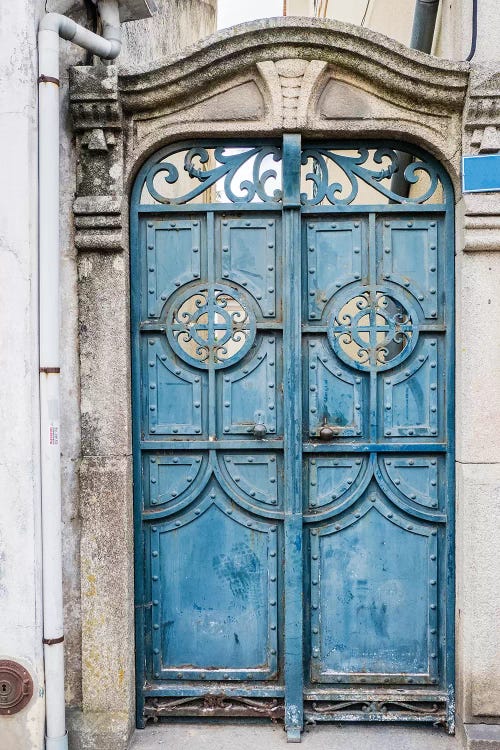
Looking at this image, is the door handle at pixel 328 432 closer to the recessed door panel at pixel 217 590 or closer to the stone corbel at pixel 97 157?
the recessed door panel at pixel 217 590

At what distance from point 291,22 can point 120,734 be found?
373cm

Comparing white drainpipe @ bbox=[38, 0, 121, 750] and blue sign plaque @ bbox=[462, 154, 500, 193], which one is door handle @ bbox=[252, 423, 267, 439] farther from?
blue sign plaque @ bbox=[462, 154, 500, 193]

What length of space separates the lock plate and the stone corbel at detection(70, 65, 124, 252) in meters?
2.12

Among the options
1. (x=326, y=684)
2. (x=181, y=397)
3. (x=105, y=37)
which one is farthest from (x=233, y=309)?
(x=326, y=684)

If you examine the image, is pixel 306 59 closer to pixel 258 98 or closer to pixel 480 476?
pixel 258 98

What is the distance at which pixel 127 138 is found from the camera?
10.6ft

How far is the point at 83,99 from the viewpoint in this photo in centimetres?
310

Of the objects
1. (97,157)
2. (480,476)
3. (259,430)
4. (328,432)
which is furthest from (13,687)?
(97,157)

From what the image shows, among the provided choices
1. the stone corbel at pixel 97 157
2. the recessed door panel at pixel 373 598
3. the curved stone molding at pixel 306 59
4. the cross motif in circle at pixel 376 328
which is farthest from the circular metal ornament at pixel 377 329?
the stone corbel at pixel 97 157

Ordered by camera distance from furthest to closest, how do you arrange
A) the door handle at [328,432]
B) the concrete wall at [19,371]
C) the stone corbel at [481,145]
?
the door handle at [328,432] < the stone corbel at [481,145] < the concrete wall at [19,371]

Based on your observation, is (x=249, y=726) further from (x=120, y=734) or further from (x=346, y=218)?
(x=346, y=218)

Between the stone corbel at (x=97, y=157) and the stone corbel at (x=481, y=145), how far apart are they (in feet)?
5.86

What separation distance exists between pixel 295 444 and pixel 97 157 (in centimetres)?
184

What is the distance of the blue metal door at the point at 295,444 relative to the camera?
333 cm
